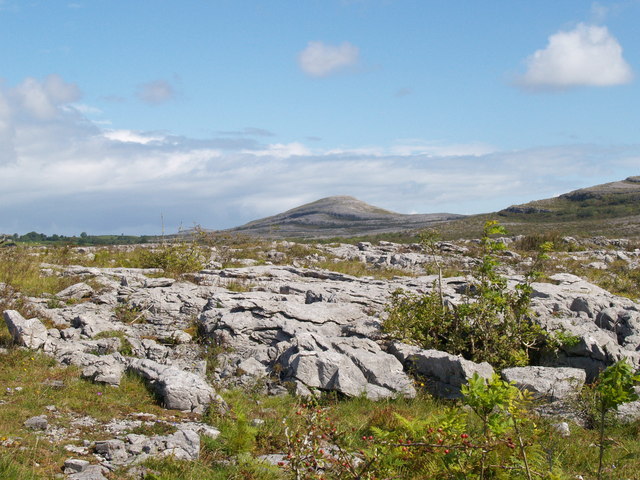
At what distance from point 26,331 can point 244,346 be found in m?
3.56

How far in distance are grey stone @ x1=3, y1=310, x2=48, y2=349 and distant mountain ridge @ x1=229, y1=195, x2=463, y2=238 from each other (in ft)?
295

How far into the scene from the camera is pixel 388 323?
33.4ft

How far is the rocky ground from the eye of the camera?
7.09m

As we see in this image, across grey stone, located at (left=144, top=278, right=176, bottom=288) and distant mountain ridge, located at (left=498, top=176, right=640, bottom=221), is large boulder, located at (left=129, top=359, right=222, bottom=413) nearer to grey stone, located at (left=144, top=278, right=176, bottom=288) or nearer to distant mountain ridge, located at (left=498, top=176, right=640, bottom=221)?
grey stone, located at (left=144, top=278, right=176, bottom=288)

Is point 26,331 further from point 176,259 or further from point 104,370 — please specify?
point 176,259

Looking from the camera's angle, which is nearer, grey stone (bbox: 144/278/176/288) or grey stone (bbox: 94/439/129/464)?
grey stone (bbox: 94/439/129/464)

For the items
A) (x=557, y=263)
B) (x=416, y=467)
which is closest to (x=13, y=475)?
(x=416, y=467)

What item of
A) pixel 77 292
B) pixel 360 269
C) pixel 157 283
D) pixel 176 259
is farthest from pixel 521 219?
pixel 77 292

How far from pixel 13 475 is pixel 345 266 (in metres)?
16.8

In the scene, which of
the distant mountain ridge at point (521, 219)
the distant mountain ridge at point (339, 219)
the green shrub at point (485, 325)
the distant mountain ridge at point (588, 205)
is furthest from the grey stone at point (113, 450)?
the distant mountain ridge at point (339, 219)

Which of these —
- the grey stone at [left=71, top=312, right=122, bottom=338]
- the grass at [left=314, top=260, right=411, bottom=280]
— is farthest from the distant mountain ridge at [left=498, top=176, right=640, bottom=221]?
the grey stone at [left=71, top=312, right=122, bottom=338]

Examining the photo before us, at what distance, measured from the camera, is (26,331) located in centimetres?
833

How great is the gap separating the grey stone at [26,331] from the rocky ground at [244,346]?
0.02 meters

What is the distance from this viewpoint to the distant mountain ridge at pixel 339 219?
106m
